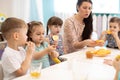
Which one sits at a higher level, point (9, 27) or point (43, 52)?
point (9, 27)

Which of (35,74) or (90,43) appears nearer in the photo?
(35,74)

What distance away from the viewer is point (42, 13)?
4406 mm

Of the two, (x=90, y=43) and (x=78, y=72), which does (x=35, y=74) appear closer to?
(x=78, y=72)

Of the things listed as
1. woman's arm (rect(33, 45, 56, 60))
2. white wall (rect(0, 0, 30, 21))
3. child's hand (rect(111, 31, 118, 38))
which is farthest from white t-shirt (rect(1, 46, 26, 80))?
white wall (rect(0, 0, 30, 21))

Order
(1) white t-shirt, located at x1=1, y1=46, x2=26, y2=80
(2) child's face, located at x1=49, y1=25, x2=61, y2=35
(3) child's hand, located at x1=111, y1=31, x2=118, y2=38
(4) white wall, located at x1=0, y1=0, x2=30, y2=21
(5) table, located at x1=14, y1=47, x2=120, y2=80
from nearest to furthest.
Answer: (5) table, located at x1=14, y1=47, x2=120, y2=80, (1) white t-shirt, located at x1=1, y1=46, x2=26, y2=80, (3) child's hand, located at x1=111, y1=31, x2=118, y2=38, (2) child's face, located at x1=49, y1=25, x2=61, y2=35, (4) white wall, located at x1=0, y1=0, x2=30, y2=21

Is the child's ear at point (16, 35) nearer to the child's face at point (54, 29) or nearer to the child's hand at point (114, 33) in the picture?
the child's face at point (54, 29)

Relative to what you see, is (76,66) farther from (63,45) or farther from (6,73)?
(63,45)

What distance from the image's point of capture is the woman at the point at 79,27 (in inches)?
97.1

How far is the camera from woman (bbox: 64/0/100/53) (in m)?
2.47

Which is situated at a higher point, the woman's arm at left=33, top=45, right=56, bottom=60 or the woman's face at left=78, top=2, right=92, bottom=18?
the woman's face at left=78, top=2, right=92, bottom=18

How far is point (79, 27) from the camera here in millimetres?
2535

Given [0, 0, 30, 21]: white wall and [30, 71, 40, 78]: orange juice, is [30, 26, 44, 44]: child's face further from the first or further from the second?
[0, 0, 30, 21]: white wall

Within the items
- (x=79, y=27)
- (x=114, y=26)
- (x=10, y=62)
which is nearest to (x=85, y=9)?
(x=79, y=27)

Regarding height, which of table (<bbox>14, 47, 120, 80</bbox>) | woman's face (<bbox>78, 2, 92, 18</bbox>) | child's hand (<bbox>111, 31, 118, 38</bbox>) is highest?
woman's face (<bbox>78, 2, 92, 18</bbox>)
